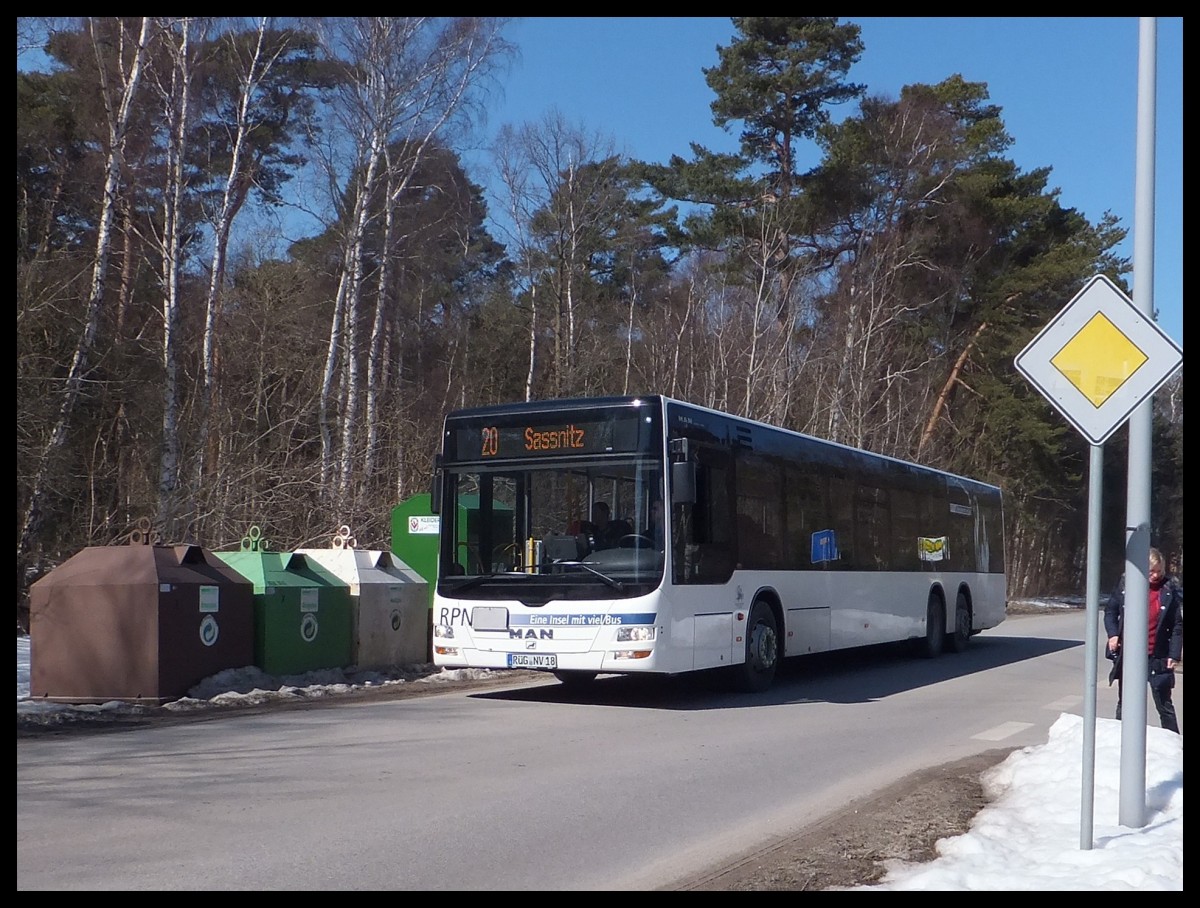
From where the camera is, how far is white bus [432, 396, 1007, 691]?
12.6 meters

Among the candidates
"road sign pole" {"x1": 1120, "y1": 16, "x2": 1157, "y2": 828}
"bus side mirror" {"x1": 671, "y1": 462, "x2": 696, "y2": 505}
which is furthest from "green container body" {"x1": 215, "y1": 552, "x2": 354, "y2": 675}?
"road sign pole" {"x1": 1120, "y1": 16, "x2": 1157, "y2": 828}

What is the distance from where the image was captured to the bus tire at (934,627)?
68.4 ft

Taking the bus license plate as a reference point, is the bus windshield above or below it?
above

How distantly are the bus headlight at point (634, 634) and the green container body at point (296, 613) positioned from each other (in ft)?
13.3

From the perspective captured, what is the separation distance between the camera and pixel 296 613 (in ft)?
46.9

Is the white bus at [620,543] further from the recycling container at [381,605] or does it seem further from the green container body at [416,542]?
the green container body at [416,542]

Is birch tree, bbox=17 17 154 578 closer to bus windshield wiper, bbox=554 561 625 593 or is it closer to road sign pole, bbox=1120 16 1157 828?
bus windshield wiper, bbox=554 561 625 593

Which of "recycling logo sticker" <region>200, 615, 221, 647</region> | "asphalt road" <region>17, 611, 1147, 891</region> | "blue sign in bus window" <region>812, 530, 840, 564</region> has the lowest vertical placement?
"asphalt road" <region>17, 611, 1147, 891</region>

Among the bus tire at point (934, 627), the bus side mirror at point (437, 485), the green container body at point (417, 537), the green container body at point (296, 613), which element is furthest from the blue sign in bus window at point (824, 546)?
the green container body at point (296, 613)

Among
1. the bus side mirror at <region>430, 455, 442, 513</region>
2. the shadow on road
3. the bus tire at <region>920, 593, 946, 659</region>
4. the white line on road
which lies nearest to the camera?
the white line on road

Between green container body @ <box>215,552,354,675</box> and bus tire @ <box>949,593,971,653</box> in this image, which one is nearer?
green container body @ <box>215,552,354,675</box>

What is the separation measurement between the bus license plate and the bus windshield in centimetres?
61

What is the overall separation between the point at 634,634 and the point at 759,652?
2713 millimetres
